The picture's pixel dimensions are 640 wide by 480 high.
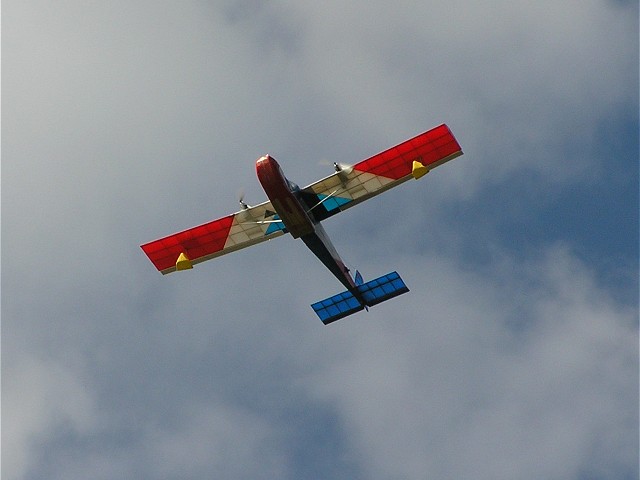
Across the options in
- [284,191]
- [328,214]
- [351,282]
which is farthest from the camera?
[351,282]

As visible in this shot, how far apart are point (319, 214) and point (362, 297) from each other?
5.20 m

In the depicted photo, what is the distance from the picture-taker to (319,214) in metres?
44.8

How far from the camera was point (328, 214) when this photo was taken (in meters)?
44.9

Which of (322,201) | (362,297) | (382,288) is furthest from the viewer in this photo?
(362,297)

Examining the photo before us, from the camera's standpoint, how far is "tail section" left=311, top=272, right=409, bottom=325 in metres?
47.6

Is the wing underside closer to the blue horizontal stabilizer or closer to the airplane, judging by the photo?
the airplane

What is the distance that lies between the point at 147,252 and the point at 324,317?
8.12m

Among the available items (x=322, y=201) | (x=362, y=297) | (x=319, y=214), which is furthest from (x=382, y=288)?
(x=322, y=201)

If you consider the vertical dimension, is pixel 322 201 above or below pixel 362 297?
above

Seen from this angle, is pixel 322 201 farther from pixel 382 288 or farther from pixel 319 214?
pixel 382 288

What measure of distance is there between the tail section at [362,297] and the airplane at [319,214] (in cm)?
4

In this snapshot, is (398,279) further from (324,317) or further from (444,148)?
(444,148)

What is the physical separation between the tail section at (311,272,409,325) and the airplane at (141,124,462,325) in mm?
43

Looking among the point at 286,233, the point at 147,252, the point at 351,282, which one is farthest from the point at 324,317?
the point at 147,252
